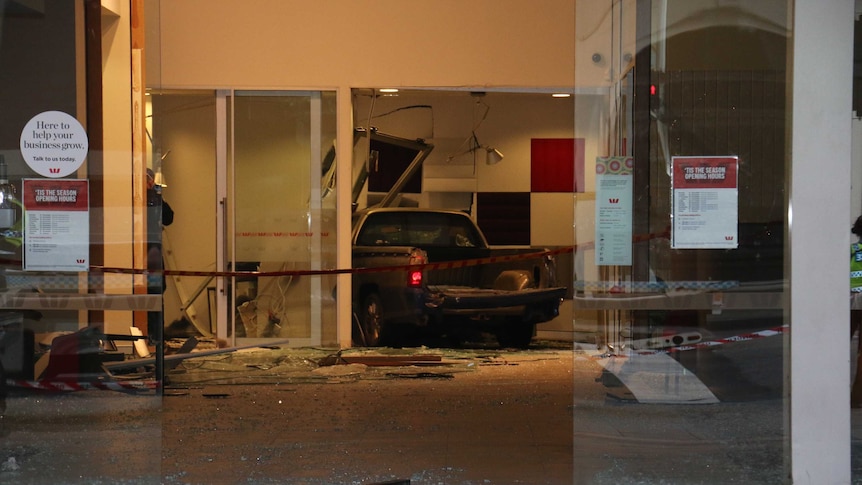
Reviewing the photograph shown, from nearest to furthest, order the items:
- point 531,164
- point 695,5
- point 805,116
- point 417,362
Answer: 1. point 805,116
2. point 695,5
3. point 417,362
4. point 531,164

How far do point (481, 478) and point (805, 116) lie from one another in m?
2.17

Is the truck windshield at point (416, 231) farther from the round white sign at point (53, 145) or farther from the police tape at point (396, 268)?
the round white sign at point (53, 145)

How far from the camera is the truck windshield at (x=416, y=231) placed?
31.4 feet

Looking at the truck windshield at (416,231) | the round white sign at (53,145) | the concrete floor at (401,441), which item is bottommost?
the concrete floor at (401,441)

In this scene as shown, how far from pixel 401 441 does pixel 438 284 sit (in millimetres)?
4246

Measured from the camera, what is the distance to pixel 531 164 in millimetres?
11891

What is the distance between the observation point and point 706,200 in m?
4.21

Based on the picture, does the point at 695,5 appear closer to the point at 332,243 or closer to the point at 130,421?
the point at 130,421

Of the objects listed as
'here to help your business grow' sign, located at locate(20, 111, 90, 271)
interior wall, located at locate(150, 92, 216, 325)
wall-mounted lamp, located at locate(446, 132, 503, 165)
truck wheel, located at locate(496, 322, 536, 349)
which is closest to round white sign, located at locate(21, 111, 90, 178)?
'here to help your business grow' sign, located at locate(20, 111, 90, 271)

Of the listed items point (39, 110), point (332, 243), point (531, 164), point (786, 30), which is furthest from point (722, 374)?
point (531, 164)

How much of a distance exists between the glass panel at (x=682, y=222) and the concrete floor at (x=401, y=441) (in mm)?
17

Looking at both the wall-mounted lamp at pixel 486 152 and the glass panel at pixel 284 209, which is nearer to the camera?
the glass panel at pixel 284 209

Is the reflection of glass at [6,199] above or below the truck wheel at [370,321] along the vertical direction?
above

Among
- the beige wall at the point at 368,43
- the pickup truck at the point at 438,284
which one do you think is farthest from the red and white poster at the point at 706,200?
the beige wall at the point at 368,43
